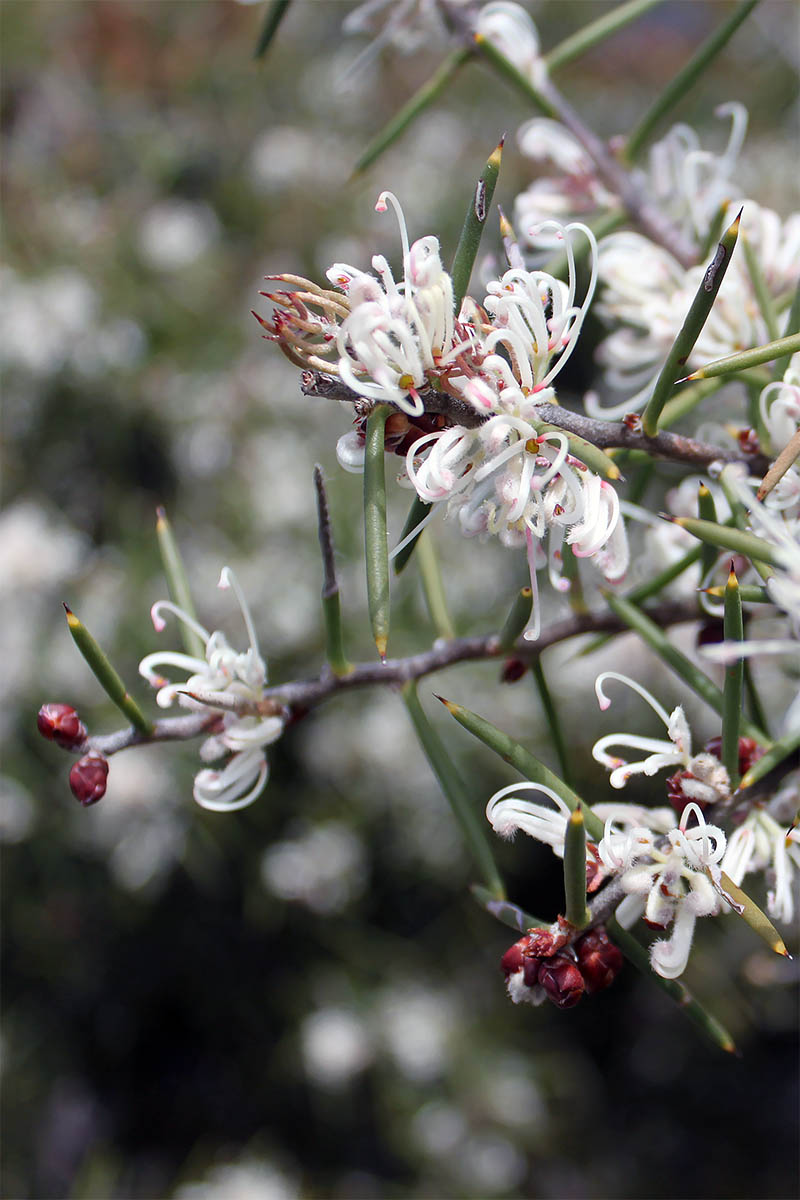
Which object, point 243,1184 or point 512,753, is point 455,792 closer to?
point 512,753

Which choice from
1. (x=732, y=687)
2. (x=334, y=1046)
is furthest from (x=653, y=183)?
(x=334, y=1046)

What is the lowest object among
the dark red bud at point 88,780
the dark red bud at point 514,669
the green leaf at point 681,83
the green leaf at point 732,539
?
the dark red bud at point 514,669

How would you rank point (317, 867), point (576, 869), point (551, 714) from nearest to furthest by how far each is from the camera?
point (576, 869) < point (551, 714) < point (317, 867)

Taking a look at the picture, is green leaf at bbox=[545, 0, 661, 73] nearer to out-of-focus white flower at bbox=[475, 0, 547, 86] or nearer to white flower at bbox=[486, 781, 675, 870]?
out-of-focus white flower at bbox=[475, 0, 547, 86]

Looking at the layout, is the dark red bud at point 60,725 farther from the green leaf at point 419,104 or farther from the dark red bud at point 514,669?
the green leaf at point 419,104

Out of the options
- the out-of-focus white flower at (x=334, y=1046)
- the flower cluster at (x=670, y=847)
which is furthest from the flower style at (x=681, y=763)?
the out-of-focus white flower at (x=334, y=1046)
